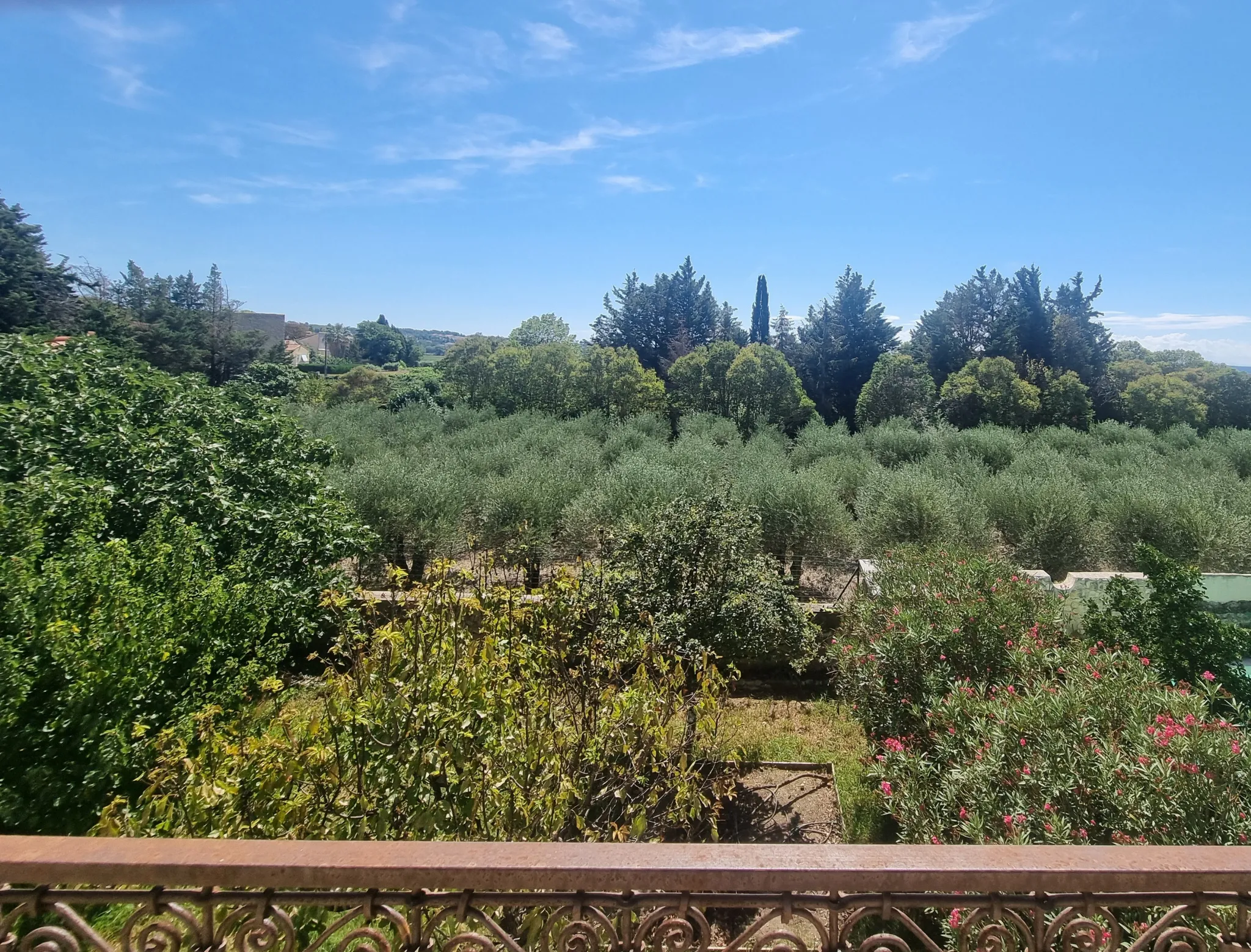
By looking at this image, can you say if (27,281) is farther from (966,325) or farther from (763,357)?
(966,325)

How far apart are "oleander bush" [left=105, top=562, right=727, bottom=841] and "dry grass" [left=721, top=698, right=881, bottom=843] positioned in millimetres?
2227

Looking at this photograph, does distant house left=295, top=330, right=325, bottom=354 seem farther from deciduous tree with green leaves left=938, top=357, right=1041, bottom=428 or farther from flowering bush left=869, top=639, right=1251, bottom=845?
flowering bush left=869, top=639, right=1251, bottom=845

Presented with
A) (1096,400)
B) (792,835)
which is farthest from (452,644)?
(1096,400)

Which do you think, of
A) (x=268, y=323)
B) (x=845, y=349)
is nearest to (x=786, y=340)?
(x=845, y=349)

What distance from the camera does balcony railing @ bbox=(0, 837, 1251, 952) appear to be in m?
1.52

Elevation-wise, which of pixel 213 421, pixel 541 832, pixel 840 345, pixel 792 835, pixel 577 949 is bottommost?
pixel 792 835

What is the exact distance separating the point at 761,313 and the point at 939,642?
43.4m

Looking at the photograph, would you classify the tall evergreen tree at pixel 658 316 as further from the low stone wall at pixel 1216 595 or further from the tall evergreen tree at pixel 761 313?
the low stone wall at pixel 1216 595

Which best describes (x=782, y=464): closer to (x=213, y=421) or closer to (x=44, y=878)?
(x=213, y=421)

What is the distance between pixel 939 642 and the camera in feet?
16.2

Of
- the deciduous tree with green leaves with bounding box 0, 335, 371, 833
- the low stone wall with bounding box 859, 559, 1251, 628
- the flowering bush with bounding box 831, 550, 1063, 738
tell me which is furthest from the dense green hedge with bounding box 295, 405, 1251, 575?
the flowering bush with bounding box 831, 550, 1063, 738

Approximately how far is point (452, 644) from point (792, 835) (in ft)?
12.9

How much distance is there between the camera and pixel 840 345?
36.6 meters

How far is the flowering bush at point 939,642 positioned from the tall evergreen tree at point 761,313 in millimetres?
41437
